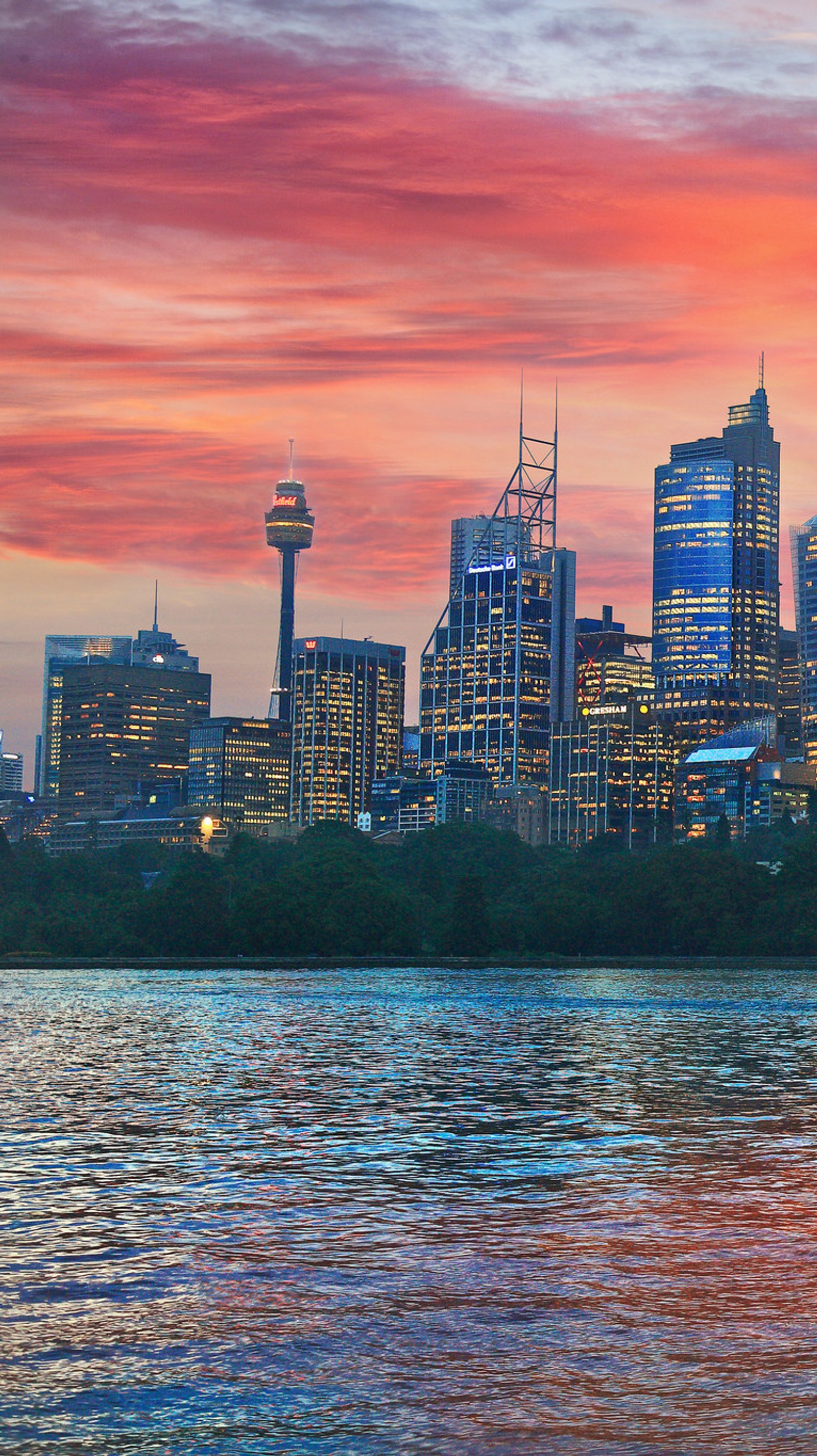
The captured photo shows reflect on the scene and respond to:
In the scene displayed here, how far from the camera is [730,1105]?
6825 cm

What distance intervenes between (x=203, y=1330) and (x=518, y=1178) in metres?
20.1

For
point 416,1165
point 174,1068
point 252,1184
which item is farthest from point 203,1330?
point 174,1068

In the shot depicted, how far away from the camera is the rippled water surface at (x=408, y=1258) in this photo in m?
24.5

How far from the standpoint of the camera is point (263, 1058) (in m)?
91.5

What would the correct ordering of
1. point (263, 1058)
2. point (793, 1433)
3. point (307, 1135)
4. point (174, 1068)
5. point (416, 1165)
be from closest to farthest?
1. point (793, 1433)
2. point (416, 1165)
3. point (307, 1135)
4. point (174, 1068)
5. point (263, 1058)

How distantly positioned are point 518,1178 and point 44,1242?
1506 cm

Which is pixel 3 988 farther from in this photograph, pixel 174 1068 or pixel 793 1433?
pixel 793 1433

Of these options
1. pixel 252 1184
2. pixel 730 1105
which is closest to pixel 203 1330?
pixel 252 1184

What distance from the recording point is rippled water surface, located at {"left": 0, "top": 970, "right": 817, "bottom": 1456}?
2452 cm

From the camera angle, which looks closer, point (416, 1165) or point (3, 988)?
point (416, 1165)

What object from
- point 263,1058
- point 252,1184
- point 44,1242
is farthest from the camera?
point 263,1058

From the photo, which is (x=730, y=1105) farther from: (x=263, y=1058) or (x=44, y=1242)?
(x=44, y=1242)

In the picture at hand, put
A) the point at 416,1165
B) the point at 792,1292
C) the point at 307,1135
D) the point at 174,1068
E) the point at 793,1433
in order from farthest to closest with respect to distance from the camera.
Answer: the point at 174,1068, the point at 307,1135, the point at 416,1165, the point at 792,1292, the point at 793,1433

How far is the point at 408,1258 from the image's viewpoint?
1443 inches
